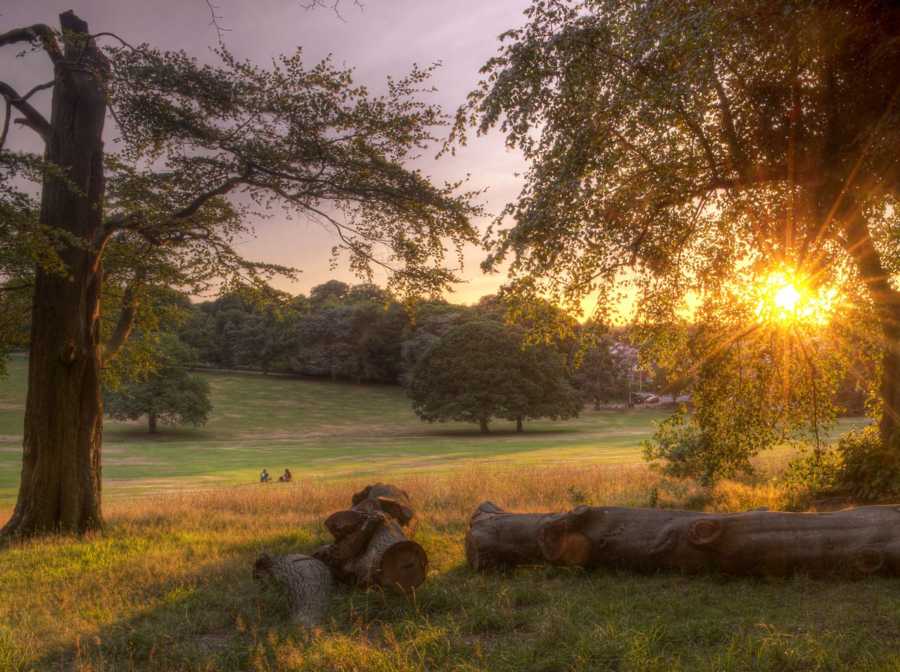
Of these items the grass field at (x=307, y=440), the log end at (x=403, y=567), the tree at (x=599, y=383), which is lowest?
the grass field at (x=307, y=440)

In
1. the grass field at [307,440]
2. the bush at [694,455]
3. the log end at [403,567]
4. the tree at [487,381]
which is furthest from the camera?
the tree at [487,381]

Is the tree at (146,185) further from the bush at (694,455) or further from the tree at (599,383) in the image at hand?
the tree at (599,383)

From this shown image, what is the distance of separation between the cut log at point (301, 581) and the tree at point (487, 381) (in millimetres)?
55154

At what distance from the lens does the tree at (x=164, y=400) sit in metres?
62.8

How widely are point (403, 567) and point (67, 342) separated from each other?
379 inches

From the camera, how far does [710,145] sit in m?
11.9

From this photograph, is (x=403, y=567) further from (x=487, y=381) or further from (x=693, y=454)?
(x=487, y=381)

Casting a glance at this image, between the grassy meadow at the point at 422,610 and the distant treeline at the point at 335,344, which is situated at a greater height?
the distant treeline at the point at 335,344

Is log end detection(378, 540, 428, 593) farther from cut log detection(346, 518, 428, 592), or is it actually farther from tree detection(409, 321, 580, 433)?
tree detection(409, 321, 580, 433)

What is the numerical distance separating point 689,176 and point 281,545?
917 cm

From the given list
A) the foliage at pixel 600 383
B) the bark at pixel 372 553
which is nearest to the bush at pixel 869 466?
the bark at pixel 372 553

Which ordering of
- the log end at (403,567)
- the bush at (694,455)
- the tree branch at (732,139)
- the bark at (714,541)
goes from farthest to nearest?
the bush at (694,455) < the tree branch at (732,139) < the bark at (714,541) < the log end at (403,567)

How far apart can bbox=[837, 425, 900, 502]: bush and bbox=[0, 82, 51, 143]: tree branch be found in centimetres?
1754

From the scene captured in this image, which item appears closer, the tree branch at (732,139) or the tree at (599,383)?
the tree branch at (732,139)
